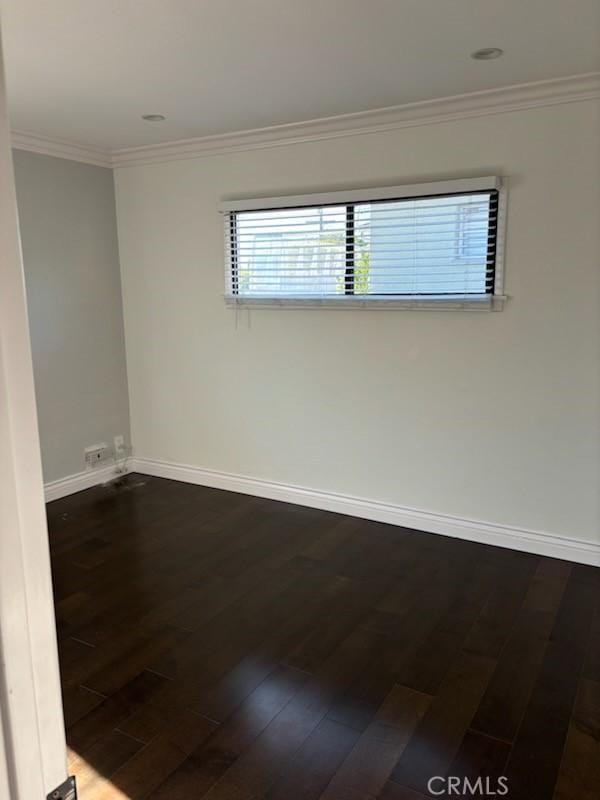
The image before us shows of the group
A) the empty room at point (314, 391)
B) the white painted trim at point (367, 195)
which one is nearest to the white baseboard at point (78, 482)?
the empty room at point (314, 391)

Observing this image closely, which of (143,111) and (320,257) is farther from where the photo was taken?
(320,257)

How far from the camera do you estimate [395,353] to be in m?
3.67

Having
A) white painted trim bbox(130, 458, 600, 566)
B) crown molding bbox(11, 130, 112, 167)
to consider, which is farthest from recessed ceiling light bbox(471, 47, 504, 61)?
crown molding bbox(11, 130, 112, 167)

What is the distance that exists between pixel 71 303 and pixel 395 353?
230 cm

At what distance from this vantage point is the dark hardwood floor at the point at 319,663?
193 cm

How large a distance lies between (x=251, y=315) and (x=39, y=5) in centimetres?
227

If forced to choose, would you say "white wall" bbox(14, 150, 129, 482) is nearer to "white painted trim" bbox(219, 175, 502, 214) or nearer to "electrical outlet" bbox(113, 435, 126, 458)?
"electrical outlet" bbox(113, 435, 126, 458)

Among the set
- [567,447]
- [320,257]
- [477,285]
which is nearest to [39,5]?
[320,257]

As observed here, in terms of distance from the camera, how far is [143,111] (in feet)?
11.1

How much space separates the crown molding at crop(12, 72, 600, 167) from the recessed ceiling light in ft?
1.47

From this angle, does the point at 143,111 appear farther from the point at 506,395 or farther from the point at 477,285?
the point at 506,395

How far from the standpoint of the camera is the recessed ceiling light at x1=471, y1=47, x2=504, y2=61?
2.54 meters

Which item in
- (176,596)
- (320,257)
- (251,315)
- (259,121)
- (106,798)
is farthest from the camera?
(251,315)

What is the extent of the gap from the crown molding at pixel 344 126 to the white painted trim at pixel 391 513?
2.25 m
